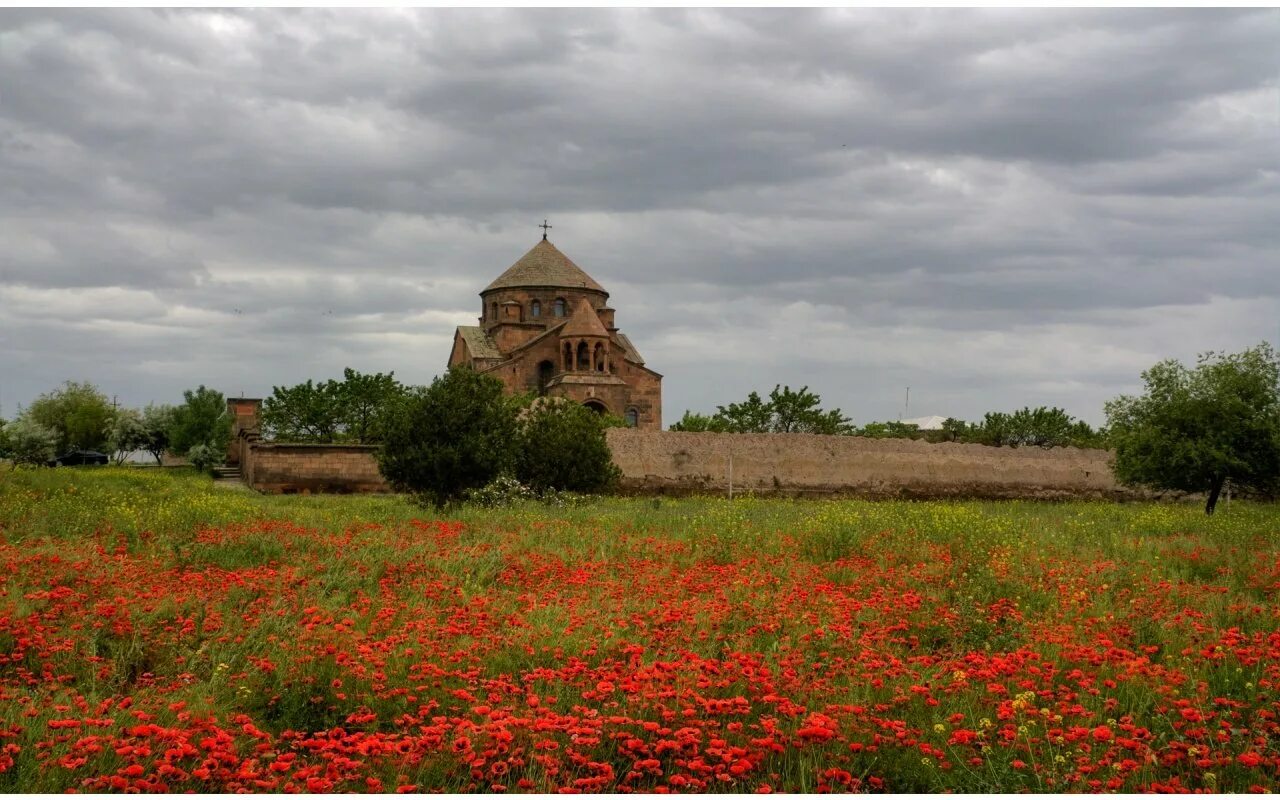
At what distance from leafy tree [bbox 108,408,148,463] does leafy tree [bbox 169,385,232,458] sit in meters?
4.65

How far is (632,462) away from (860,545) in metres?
18.5

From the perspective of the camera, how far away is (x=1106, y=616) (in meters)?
7.84

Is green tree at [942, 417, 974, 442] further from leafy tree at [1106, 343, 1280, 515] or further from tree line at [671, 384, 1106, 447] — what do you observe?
leafy tree at [1106, 343, 1280, 515]

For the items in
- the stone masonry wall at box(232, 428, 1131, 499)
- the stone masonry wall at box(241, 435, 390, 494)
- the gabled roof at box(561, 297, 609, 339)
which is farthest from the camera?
the gabled roof at box(561, 297, 609, 339)

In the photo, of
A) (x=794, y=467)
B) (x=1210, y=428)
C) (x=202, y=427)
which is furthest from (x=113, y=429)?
(x=1210, y=428)

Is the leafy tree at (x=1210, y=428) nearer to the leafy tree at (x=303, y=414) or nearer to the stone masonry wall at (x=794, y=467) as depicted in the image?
the stone masonry wall at (x=794, y=467)

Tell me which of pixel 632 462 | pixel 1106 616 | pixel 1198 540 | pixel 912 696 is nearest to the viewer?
pixel 912 696

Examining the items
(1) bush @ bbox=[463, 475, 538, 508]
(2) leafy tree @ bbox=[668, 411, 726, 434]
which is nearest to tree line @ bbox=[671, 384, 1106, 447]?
(2) leafy tree @ bbox=[668, 411, 726, 434]

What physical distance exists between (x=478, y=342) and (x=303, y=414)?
32.5 feet

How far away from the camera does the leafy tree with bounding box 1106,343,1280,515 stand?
21969 mm

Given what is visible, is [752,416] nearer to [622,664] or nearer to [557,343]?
[557,343]

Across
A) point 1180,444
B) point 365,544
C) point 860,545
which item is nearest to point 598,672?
point 365,544

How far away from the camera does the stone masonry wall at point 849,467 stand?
101 ft

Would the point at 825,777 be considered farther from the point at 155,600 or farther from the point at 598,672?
the point at 155,600
